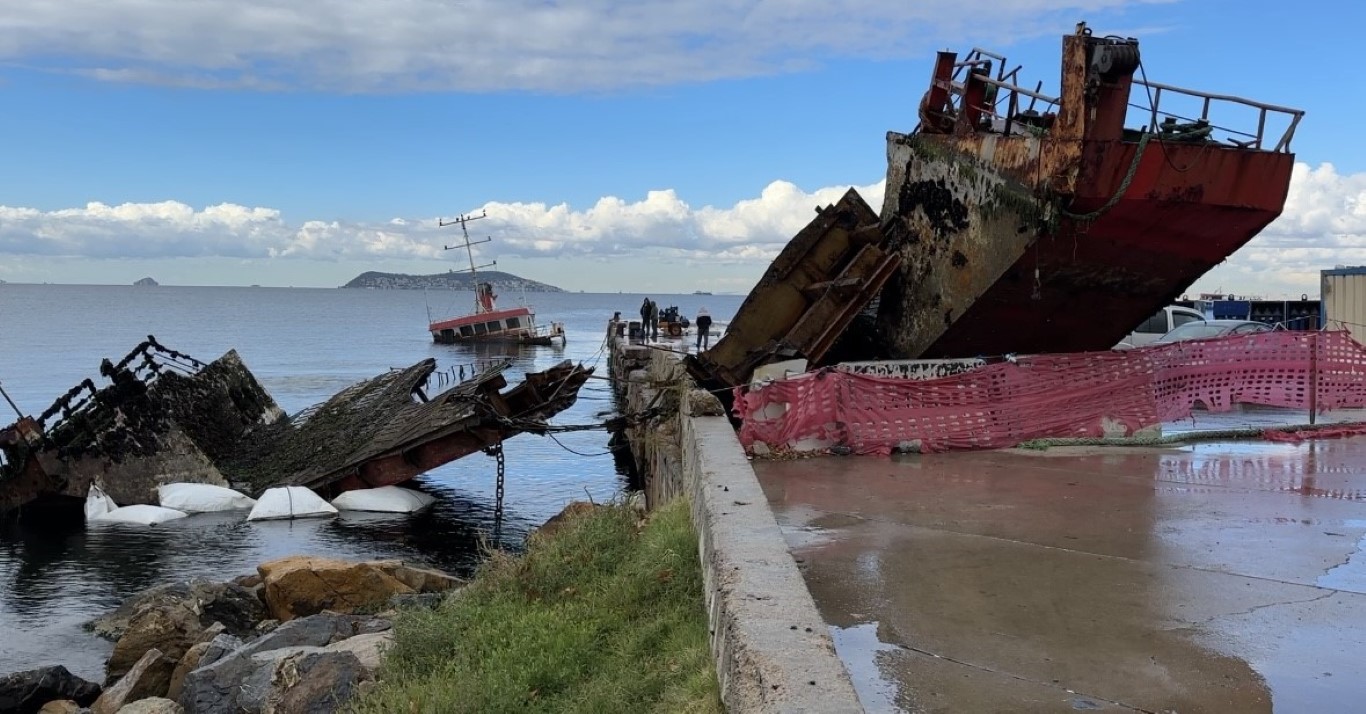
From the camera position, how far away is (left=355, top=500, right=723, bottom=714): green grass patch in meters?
5.24

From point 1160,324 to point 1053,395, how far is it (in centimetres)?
1335

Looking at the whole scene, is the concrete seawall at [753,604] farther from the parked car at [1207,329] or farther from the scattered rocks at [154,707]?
the parked car at [1207,329]

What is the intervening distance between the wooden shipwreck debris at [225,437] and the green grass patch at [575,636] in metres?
9.80

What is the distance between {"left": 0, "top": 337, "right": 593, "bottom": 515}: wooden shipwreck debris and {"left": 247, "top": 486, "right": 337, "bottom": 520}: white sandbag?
1.27 ft

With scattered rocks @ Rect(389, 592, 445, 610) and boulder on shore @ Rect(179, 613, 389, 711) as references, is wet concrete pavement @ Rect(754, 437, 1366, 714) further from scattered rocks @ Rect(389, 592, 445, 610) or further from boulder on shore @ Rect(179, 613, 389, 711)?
scattered rocks @ Rect(389, 592, 445, 610)

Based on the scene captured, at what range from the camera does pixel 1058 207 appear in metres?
10.4

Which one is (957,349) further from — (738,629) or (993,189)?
(738,629)

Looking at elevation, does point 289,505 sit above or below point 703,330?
below

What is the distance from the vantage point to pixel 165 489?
21078mm

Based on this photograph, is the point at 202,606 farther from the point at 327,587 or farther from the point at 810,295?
the point at 810,295

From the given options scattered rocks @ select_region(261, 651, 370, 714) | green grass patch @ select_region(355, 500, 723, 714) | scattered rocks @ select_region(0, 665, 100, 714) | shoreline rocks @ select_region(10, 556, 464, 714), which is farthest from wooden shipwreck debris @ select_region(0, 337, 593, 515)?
green grass patch @ select_region(355, 500, 723, 714)

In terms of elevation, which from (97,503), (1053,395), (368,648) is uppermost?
(1053,395)

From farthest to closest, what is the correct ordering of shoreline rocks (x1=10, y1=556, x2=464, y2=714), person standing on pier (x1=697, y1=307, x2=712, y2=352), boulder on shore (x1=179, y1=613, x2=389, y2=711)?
person standing on pier (x1=697, y1=307, x2=712, y2=352), boulder on shore (x1=179, y1=613, x2=389, y2=711), shoreline rocks (x1=10, y1=556, x2=464, y2=714)

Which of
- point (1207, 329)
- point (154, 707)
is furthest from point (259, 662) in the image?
point (1207, 329)
